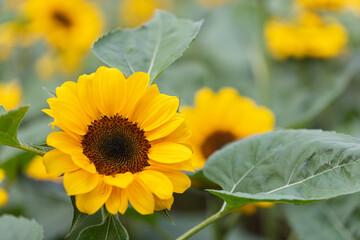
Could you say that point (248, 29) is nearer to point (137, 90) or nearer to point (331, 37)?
point (331, 37)

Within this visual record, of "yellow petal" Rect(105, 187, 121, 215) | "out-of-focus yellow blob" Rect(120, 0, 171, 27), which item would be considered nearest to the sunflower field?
"yellow petal" Rect(105, 187, 121, 215)

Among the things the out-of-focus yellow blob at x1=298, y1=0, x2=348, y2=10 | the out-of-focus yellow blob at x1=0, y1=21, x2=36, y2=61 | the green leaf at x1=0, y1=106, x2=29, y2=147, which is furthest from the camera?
the out-of-focus yellow blob at x1=0, y1=21, x2=36, y2=61

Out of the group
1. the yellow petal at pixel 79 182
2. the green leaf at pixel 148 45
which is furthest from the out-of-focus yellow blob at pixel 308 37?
the yellow petal at pixel 79 182

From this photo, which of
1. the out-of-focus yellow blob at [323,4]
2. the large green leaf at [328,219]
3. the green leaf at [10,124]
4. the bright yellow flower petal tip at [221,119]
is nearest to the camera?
the green leaf at [10,124]

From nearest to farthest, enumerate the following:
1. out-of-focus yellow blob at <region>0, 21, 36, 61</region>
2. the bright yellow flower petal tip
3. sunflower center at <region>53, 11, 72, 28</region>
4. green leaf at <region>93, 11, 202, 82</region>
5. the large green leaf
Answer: green leaf at <region>93, 11, 202, 82</region>, the large green leaf, the bright yellow flower petal tip, sunflower center at <region>53, 11, 72, 28</region>, out-of-focus yellow blob at <region>0, 21, 36, 61</region>

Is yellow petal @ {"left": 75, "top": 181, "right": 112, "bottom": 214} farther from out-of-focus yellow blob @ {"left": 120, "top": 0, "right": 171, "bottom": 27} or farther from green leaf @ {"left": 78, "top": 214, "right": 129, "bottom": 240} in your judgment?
out-of-focus yellow blob @ {"left": 120, "top": 0, "right": 171, "bottom": 27}

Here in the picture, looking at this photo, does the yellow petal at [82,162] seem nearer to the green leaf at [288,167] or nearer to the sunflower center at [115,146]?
the sunflower center at [115,146]

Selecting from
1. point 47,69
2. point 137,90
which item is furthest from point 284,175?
point 47,69
